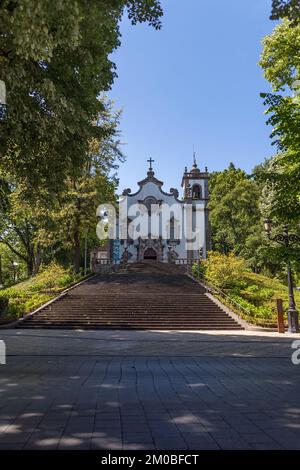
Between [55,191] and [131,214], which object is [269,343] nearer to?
[55,191]

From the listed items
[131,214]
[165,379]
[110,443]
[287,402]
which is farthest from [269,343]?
[131,214]

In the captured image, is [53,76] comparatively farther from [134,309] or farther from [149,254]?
[149,254]

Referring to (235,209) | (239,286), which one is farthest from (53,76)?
(235,209)

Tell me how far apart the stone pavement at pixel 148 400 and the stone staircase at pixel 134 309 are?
8.33 m

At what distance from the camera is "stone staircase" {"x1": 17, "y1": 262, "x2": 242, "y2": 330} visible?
2038cm

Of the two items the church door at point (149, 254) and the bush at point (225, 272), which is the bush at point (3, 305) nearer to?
the bush at point (225, 272)

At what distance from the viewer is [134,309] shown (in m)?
23.0

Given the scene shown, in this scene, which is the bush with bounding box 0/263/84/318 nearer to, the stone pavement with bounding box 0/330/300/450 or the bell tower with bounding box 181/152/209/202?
the stone pavement with bounding box 0/330/300/450

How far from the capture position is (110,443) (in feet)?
12.6

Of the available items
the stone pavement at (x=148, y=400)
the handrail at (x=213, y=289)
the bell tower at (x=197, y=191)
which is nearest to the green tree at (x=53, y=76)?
A: the stone pavement at (x=148, y=400)

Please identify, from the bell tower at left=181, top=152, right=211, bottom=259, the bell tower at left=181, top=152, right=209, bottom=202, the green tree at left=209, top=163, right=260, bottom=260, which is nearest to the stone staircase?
the bell tower at left=181, top=152, right=211, bottom=259

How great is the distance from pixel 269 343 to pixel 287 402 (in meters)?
9.35

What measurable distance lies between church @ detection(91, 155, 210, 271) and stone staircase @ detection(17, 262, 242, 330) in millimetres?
14618

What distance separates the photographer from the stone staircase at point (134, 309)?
2038 centimetres
